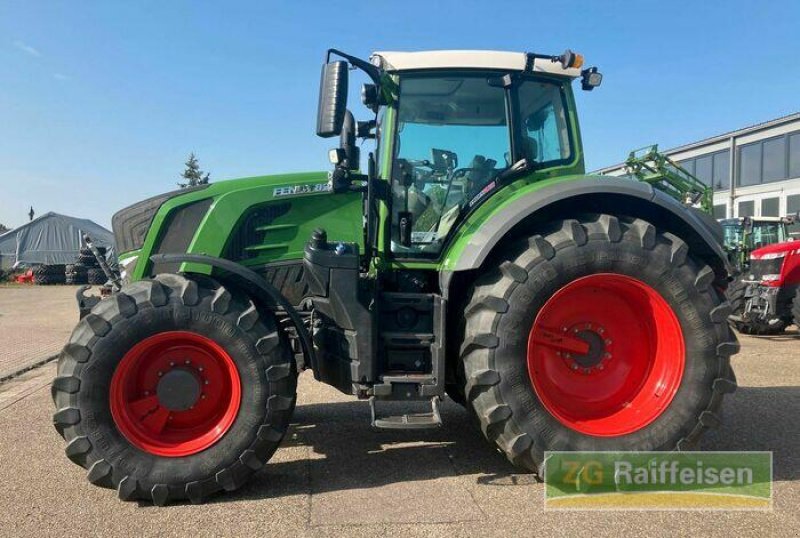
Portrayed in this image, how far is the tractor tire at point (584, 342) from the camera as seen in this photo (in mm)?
3289

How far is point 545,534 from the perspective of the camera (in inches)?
111

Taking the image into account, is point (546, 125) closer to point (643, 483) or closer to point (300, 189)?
point (300, 189)

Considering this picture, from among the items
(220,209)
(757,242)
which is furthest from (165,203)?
(757,242)

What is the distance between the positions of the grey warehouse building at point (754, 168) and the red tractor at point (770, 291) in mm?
13737

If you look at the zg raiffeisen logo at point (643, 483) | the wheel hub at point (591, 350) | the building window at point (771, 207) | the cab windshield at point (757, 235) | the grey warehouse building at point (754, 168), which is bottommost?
the zg raiffeisen logo at point (643, 483)

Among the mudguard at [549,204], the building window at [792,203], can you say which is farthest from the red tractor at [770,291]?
the building window at [792,203]

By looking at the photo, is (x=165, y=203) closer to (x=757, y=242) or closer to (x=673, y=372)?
(x=673, y=372)

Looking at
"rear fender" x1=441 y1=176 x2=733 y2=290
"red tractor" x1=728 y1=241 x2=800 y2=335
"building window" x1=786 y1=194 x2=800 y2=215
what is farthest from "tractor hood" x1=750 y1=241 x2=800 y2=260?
"building window" x1=786 y1=194 x2=800 y2=215

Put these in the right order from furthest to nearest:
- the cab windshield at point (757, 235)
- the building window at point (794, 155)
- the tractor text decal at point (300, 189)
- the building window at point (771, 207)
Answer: the building window at point (771, 207), the building window at point (794, 155), the cab windshield at point (757, 235), the tractor text decal at point (300, 189)

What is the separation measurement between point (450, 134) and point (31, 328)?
10788 mm

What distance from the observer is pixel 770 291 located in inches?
367

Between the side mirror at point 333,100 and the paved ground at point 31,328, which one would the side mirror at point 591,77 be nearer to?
the side mirror at point 333,100

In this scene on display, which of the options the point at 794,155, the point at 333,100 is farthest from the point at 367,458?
the point at 794,155

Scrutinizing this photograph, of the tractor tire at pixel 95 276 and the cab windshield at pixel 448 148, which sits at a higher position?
the cab windshield at pixel 448 148
